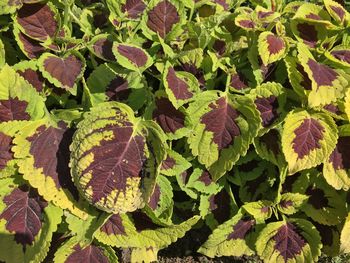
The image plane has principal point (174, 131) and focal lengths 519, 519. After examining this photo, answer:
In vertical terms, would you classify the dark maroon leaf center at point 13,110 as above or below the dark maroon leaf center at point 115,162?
above

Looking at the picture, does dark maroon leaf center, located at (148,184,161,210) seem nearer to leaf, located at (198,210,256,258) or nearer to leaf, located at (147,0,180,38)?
leaf, located at (198,210,256,258)

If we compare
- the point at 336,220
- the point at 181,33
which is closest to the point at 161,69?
the point at 181,33

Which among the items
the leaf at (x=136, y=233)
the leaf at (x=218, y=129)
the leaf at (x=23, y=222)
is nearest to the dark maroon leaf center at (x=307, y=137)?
the leaf at (x=218, y=129)

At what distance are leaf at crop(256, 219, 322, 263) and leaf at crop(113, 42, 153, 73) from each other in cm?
99

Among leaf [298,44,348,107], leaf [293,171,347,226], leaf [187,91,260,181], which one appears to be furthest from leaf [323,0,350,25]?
leaf [293,171,347,226]

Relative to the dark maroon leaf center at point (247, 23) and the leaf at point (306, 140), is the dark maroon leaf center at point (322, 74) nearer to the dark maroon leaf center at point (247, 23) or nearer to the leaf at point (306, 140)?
the leaf at point (306, 140)

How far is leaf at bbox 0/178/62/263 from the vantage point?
212 centimetres

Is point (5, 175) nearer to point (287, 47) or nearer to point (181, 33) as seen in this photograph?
point (181, 33)

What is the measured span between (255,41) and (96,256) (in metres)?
1.21

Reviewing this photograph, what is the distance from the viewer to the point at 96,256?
7.59 feet

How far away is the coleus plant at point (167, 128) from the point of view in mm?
2057

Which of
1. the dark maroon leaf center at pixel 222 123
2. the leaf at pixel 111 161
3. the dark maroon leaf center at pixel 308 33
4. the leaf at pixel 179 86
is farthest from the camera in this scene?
the dark maroon leaf center at pixel 308 33

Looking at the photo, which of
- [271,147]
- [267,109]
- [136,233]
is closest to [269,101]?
[267,109]

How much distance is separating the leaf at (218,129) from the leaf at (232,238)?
431mm
